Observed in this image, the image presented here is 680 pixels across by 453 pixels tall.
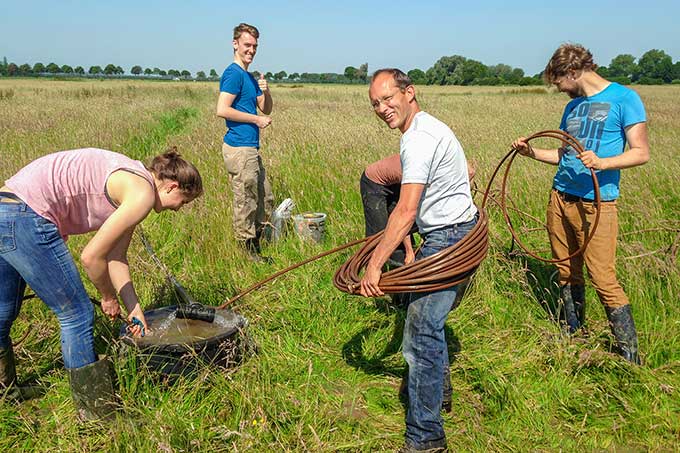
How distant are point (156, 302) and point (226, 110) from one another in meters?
1.81

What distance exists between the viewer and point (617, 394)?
9.48ft

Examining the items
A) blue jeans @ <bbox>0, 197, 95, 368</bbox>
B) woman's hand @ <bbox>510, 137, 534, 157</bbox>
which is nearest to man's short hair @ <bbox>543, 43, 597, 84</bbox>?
woman's hand @ <bbox>510, 137, 534, 157</bbox>

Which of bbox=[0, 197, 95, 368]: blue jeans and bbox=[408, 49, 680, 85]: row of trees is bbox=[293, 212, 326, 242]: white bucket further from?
bbox=[408, 49, 680, 85]: row of trees

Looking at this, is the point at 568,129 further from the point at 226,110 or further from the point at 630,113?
the point at 226,110

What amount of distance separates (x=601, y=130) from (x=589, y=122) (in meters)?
0.09

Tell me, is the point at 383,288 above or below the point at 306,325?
above

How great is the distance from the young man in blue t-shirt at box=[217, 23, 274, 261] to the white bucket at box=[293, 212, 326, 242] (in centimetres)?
43

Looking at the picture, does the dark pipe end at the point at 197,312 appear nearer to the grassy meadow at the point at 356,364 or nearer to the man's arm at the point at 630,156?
the grassy meadow at the point at 356,364

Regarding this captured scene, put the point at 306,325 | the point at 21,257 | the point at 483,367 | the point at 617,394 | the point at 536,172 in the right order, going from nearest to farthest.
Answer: the point at 21,257
the point at 617,394
the point at 483,367
the point at 306,325
the point at 536,172

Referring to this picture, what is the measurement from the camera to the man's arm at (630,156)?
2887mm

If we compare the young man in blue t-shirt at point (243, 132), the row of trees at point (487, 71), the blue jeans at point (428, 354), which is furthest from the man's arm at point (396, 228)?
the row of trees at point (487, 71)

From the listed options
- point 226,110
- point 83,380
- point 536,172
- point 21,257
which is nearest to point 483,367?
point 83,380

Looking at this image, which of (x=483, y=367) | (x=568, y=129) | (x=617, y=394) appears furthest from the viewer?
(x=568, y=129)

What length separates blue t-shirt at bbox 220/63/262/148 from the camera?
15.2ft
